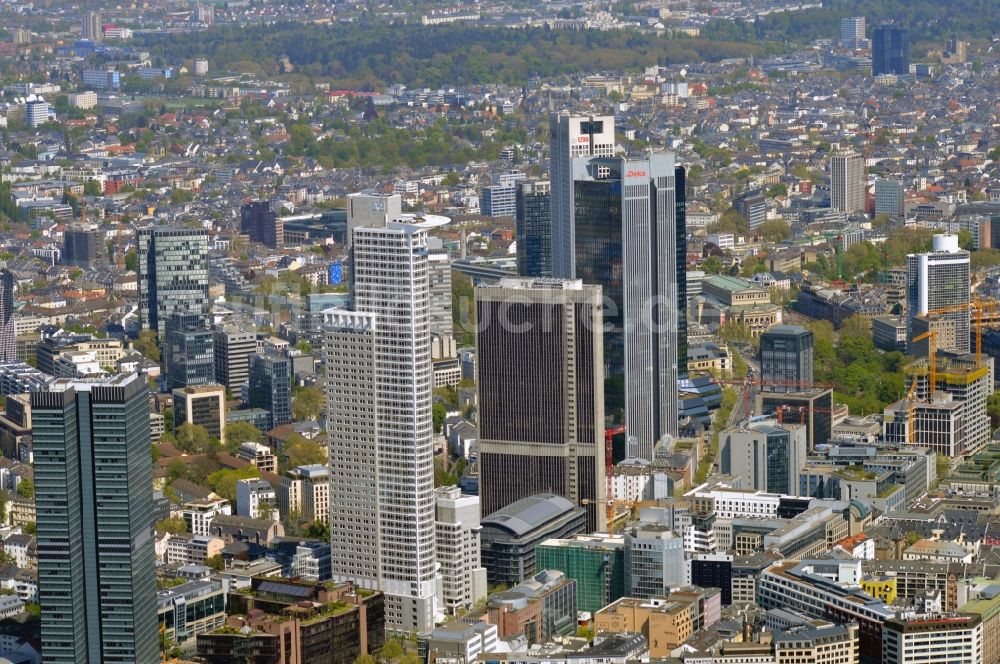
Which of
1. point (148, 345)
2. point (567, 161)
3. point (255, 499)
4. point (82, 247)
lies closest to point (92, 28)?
point (82, 247)

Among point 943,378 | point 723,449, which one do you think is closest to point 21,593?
point 723,449

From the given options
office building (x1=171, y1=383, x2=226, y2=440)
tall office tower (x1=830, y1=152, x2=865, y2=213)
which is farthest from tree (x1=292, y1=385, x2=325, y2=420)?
tall office tower (x1=830, y1=152, x2=865, y2=213)

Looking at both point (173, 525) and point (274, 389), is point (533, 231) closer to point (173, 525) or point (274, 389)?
point (274, 389)

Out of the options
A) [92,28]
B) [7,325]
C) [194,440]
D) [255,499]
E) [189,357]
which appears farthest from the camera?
[92,28]

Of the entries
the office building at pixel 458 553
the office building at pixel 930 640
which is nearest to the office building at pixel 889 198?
the office building at pixel 458 553

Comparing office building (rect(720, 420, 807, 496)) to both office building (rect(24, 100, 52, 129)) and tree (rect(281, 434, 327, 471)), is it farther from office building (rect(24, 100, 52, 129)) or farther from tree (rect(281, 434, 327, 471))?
office building (rect(24, 100, 52, 129))

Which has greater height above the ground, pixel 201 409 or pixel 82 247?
pixel 82 247

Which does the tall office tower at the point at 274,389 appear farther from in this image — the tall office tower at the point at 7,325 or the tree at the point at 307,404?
the tall office tower at the point at 7,325
